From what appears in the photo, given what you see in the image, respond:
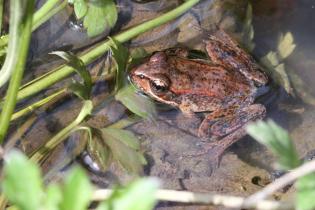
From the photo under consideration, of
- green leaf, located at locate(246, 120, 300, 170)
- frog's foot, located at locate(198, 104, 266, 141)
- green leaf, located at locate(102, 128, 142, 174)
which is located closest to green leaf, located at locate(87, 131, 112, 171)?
green leaf, located at locate(102, 128, 142, 174)

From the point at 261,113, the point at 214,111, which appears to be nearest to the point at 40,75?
the point at 214,111

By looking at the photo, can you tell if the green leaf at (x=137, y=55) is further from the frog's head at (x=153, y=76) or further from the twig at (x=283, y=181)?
the twig at (x=283, y=181)

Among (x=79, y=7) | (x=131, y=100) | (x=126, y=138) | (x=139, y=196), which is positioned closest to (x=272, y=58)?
(x=131, y=100)

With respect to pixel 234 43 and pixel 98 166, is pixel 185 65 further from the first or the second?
pixel 98 166

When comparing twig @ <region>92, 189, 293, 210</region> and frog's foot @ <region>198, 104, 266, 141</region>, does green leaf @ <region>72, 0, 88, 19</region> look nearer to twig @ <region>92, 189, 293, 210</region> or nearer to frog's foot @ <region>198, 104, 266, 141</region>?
frog's foot @ <region>198, 104, 266, 141</region>

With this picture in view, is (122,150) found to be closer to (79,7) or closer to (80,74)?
(80,74)

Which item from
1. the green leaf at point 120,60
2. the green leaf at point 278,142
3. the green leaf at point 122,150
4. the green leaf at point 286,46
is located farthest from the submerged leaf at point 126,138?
the green leaf at point 286,46
